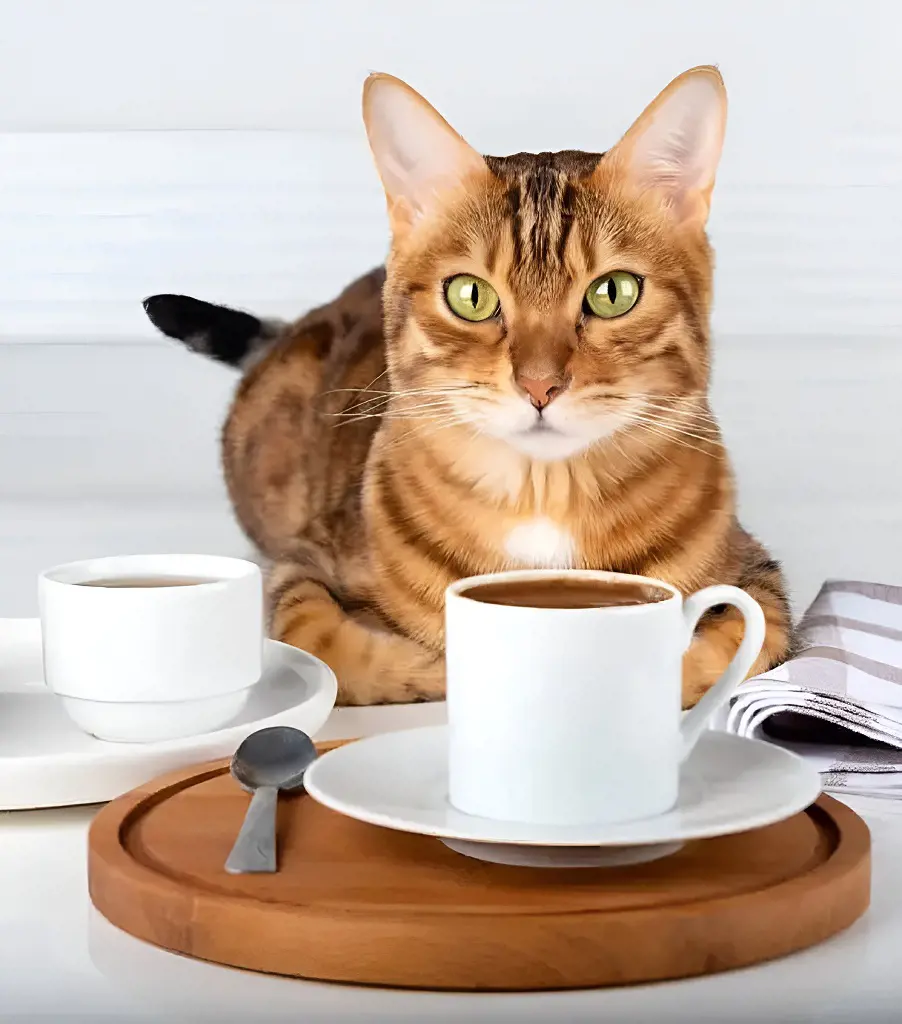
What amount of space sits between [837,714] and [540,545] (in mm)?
356

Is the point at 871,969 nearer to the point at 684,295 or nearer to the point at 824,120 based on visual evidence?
the point at 684,295

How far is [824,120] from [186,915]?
1.04 meters

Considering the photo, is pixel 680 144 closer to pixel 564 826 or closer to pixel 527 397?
pixel 527 397

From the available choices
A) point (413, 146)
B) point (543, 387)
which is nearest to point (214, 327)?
point (413, 146)

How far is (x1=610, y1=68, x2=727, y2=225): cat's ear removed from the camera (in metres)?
1.18

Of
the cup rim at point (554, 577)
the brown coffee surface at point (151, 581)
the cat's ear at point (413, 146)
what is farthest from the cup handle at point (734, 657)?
the cat's ear at point (413, 146)

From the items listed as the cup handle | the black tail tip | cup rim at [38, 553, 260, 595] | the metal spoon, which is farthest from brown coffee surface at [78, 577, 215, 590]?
the black tail tip

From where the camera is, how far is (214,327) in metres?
1.40

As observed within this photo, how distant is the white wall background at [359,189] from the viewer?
133 centimetres

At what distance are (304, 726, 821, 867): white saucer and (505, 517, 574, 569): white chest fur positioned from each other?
46cm

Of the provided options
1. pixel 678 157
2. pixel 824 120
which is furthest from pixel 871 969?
pixel 824 120

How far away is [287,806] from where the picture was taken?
75 centimetres

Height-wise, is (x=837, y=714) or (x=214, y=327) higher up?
(x=214, y=327)

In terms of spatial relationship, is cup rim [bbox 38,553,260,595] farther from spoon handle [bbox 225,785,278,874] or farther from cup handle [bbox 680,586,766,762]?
cup handle [bbox 680,586,766,762]
